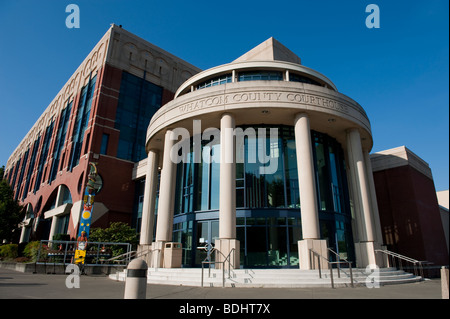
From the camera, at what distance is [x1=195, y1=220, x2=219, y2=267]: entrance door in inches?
655

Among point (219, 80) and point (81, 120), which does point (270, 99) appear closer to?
point (219, 80)

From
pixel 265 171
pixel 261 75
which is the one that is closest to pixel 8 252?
pixel 265 171

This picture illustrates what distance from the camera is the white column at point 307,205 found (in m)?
13.5

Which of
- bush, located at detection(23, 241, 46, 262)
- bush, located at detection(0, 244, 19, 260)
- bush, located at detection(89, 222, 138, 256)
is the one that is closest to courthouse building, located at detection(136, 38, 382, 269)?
bush, located at detection(89, 222, 138, 256)

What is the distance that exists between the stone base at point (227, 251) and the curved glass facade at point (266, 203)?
1879mm

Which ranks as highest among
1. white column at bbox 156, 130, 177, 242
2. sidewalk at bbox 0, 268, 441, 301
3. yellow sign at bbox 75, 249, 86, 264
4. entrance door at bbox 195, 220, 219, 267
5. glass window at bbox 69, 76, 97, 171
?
glass window at bbox 69, 76, 97, 171

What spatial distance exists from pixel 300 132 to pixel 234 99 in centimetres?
414

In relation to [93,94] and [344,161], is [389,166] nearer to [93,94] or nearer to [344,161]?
[344,161]

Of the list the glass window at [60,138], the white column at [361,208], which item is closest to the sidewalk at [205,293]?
the white column at [361,208]

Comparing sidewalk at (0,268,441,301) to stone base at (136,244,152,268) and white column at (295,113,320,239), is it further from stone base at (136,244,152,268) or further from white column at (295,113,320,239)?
stone base at (136,244,152,268)

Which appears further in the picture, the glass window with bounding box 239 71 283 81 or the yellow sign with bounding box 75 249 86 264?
the glass window with bounding box 239 71 283 81

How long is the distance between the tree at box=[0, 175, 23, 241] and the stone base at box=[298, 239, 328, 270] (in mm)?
39692
